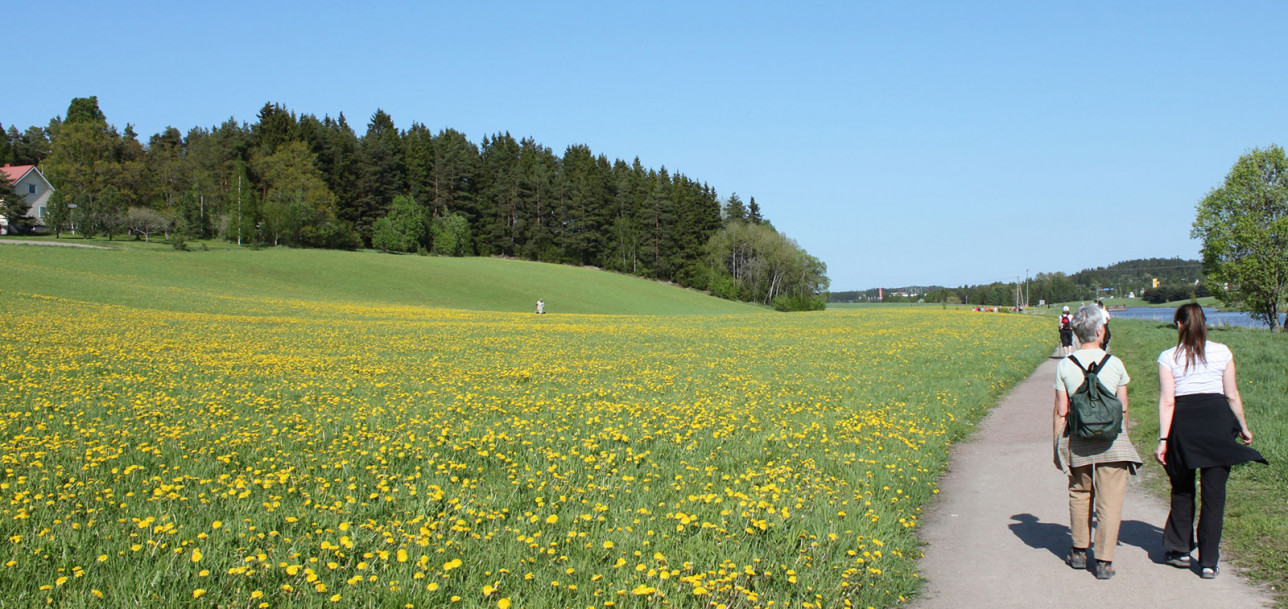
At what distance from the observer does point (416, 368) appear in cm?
1788

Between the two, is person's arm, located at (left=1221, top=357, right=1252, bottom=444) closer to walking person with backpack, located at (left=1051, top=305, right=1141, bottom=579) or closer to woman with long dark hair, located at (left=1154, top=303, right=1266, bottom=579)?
woman with long dark hair, located at (left=1154, top=303, right=1266, bottom=579)

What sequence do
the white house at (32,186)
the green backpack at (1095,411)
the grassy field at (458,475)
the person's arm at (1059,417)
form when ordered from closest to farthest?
the grassy field at (458,475)
the green backpack at (1095,411)
the person's arm at (1059,417)
the white house at (32,186)

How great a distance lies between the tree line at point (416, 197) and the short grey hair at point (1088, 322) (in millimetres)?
89763

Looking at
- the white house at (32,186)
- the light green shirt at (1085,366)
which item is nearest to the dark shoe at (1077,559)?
the light green shirt at (1085,366)

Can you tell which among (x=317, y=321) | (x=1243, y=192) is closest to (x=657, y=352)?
(x=317, y=321)

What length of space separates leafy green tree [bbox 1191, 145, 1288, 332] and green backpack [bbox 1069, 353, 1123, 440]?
61.8m

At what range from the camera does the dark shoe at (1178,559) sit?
249 inches

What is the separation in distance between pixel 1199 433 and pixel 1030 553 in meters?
1.68

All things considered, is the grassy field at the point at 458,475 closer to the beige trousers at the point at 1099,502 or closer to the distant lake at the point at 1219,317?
the beige trousers at the point at 1099,502

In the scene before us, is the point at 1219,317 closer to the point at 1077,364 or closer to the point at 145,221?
the point at 1077,364

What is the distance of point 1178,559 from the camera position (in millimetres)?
6359

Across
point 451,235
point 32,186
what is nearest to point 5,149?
point 32,186

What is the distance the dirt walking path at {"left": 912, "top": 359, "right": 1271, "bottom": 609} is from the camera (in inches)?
221

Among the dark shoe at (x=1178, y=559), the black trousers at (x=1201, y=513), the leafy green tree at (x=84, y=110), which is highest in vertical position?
the leafy green tree at (x=84, y=110)
